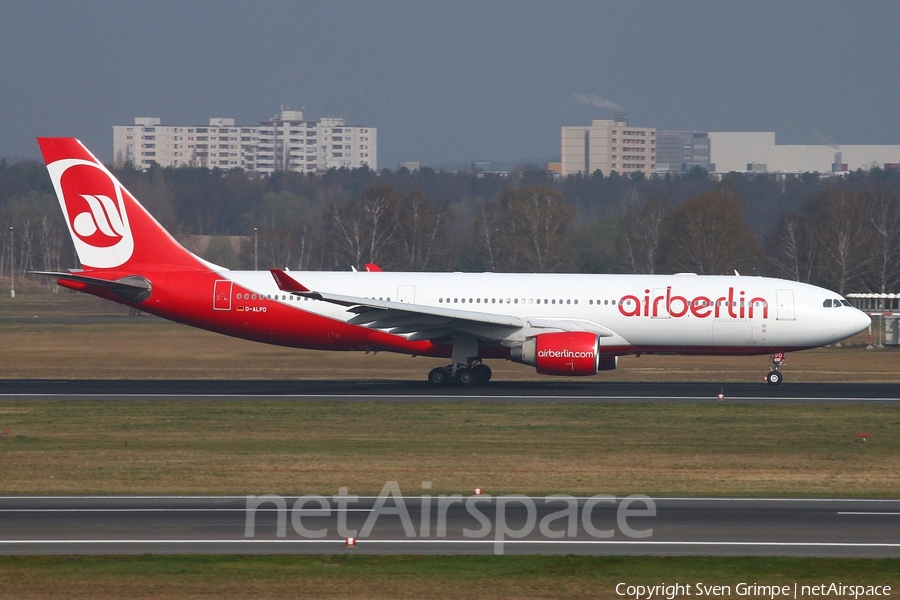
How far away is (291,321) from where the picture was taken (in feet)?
106

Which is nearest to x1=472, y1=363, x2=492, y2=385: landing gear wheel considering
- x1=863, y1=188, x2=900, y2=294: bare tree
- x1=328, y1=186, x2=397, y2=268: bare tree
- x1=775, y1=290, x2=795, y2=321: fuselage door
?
x1=775, y1=290, x2=795, y2=321: fuselage door

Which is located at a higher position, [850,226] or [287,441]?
[850,226]

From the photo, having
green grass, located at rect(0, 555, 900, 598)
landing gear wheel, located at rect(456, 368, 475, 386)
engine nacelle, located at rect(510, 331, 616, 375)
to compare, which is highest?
engine nacelle, located at rect(510, 331, 616, 375)

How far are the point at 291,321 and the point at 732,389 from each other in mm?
12600

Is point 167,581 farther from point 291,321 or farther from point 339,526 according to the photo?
point 291,321

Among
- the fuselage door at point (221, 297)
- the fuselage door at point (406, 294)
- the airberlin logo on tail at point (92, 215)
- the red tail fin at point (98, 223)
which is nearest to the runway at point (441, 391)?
the fuselage door at point (221, 297)

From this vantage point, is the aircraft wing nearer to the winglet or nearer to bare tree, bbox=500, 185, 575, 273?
the winglet

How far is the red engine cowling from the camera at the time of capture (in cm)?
2981

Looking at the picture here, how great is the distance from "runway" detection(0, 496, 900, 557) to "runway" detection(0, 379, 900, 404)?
12070 millimetres

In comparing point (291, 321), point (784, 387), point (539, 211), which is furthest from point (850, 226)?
point (291, 321)

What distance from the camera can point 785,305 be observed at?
3216cm

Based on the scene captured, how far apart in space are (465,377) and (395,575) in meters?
19.8

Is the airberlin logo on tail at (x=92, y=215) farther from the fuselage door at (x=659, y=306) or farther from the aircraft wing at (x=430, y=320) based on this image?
the fuselage door at (x=659, y=306)

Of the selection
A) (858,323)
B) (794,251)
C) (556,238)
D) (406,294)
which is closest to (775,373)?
(858,323)
